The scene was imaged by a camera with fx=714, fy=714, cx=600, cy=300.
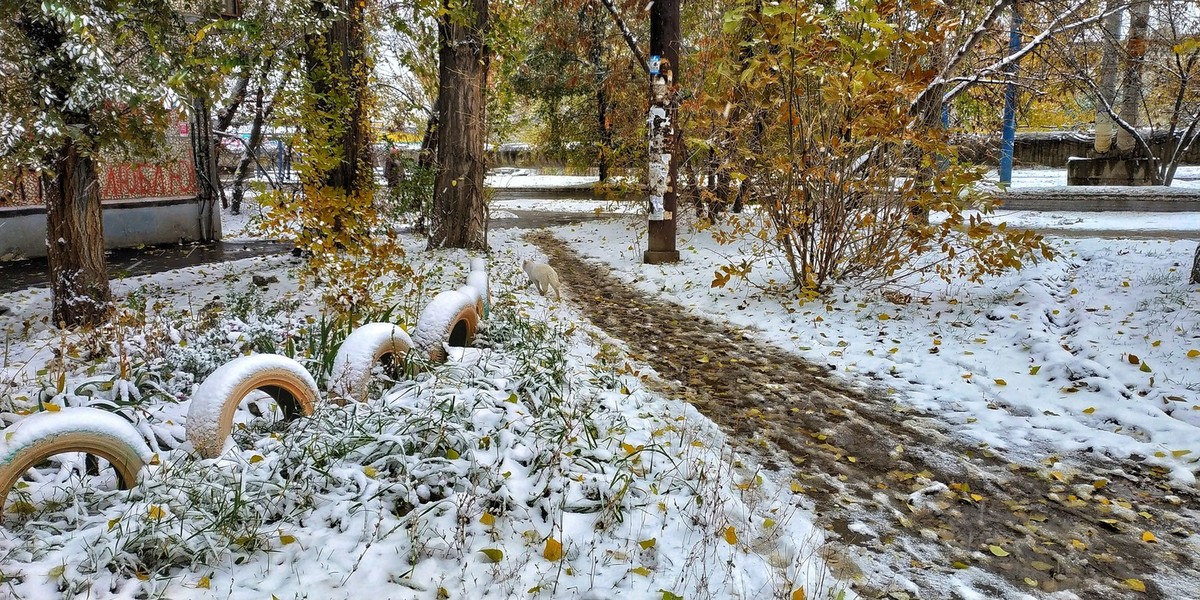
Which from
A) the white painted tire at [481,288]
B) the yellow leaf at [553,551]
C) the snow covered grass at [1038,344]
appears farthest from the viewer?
the white painted tire at [481,288]

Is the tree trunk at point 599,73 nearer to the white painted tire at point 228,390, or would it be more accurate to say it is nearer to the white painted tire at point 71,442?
the white painted tire at point 228,390

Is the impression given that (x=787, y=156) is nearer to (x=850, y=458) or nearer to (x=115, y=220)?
(x=850, y=458)

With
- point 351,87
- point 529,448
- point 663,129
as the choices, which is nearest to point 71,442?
point 529,448

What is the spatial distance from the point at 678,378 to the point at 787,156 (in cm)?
285

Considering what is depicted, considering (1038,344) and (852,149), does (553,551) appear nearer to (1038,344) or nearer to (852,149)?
(1038,344)

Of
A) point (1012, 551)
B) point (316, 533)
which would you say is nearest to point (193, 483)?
point (316, 533)

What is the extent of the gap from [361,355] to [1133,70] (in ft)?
51.2

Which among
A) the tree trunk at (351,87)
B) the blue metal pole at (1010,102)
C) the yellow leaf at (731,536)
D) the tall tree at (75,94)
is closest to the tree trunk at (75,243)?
the tall tree at (75,94)

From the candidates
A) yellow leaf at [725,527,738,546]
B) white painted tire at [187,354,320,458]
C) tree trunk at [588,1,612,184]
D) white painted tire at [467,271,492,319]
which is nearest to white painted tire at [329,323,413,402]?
white painted tire at [187,354,320,458]

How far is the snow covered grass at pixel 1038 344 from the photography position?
418cm

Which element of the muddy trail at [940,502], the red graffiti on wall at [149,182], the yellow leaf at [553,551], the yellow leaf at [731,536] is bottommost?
the muddy trail at [940,502]

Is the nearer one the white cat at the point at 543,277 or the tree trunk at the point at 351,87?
the white cat at the point at 543,277

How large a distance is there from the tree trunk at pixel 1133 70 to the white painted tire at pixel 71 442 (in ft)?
27.2

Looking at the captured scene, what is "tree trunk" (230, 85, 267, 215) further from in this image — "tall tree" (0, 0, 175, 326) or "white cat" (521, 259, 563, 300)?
"white cat" (521, 259, 563, 300)
